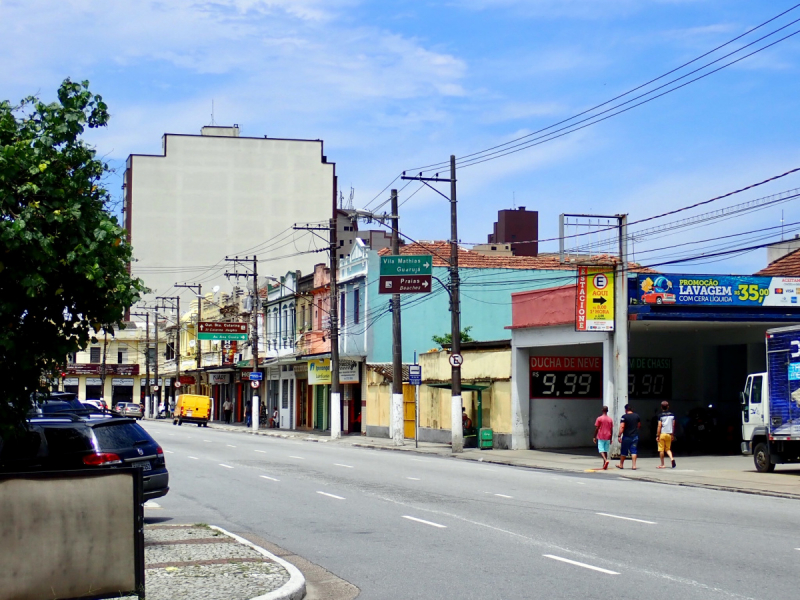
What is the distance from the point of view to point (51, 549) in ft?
25.3

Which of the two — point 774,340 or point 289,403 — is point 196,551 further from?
Answer: point 289,403

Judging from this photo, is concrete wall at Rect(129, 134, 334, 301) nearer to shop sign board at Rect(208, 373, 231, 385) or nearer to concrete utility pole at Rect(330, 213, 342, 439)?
shop sign board at Rect(208, 373, 231, 385)

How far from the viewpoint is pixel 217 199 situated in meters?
99.0

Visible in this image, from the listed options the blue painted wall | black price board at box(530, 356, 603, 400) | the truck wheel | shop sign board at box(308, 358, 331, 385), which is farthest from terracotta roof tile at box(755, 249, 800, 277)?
shop sign board at box(308, 358, 331, 385)

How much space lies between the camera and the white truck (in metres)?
23.8

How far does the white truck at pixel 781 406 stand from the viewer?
938 inches

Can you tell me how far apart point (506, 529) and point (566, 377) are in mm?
22779

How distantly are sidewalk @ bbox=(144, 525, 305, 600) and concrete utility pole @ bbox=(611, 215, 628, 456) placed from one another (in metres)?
18.7

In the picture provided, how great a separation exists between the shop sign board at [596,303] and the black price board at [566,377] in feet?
20.7

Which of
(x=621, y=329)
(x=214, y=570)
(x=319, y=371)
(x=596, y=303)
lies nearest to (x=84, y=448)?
(x=214, y=570)

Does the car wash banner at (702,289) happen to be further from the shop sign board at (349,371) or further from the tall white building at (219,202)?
the tall white building at (219,202)

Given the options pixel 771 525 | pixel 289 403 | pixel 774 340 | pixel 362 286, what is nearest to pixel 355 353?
pixel 362 286

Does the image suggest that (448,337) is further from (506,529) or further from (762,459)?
(506,529)

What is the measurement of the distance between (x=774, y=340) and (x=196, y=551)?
17250 mm
